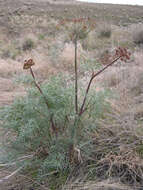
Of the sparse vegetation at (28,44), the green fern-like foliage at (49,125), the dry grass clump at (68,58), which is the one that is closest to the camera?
the green fern-like foliage at (49,125)

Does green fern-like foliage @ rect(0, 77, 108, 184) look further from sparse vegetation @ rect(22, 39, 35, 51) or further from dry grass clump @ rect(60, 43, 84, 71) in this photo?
sparse vegetation @ rect(22, 39, 35, 51)

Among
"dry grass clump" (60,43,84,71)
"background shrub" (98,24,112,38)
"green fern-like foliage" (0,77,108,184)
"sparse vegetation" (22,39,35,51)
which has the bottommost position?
"green fern-like foliage" (0,77,108,184)

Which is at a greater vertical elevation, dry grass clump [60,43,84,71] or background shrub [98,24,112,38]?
background shrub [98,24,112,38]

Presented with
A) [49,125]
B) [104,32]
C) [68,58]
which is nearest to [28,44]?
[104,32]

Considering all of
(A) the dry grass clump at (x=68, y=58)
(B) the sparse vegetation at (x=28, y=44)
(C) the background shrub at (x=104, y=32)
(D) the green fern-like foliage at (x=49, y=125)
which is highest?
(C) the background shrub at (x=104, y=32)

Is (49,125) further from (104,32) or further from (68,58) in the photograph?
(104,32)

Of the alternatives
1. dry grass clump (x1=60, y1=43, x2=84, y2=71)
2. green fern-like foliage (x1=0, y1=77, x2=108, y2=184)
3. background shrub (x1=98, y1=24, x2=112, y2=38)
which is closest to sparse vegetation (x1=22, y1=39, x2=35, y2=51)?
background shrub (x1=98, y1=24, x2=112, y2=38)

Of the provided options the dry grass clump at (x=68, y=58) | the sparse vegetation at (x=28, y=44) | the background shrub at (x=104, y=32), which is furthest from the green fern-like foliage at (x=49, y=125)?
the sparse vegetation at (x=28, y=44)

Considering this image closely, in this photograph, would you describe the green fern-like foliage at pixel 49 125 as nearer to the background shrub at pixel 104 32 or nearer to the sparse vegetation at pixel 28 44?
the background shrub at pixel 104 32

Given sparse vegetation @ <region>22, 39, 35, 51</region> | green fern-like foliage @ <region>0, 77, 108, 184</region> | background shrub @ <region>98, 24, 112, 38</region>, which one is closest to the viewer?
green fern-like foliage @ <region>0, 77, 108, 184</region>

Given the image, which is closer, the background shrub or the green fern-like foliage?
the green fern-like foliage

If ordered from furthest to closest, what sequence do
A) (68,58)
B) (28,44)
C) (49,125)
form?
(28,44) < (68,58) < (49,125)

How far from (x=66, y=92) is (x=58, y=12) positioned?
27820mm

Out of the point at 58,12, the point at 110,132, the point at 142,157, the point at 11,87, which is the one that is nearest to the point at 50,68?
the point at 11,87
